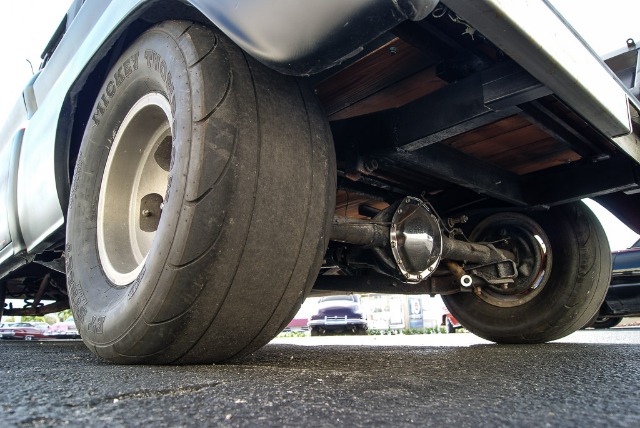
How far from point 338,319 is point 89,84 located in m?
12.0

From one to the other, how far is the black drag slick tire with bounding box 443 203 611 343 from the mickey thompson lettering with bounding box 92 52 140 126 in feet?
7.11

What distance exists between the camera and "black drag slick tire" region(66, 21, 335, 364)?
121 cm

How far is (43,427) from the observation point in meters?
0.68

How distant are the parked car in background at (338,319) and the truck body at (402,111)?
10509 millimetres

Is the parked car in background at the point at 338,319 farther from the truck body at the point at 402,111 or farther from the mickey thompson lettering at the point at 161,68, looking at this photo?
the mickey thompson lettering at the point at 161,68

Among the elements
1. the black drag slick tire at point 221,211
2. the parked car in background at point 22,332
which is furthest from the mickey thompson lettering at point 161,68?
the parked car in background at point 22,332

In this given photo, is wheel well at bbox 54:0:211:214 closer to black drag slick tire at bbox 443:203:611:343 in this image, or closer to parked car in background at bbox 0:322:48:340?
black drag slick tire at bbox 443:203:611:343

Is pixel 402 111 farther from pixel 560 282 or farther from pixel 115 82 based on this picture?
pixel 560 282

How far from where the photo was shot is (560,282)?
8.75ft

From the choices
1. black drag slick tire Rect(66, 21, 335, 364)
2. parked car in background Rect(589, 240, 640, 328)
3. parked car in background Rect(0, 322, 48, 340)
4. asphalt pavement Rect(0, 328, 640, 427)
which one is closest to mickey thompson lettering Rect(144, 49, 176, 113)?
black drag slick tire Rect(66, 21, 335, 364)

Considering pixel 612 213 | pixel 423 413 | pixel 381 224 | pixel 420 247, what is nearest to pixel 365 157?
pixel 381 224

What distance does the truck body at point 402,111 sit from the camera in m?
1.03

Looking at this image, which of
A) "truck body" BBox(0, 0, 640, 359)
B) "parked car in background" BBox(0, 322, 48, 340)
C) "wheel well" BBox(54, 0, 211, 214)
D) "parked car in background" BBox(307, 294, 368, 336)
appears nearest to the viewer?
"truck body" BBox(0, 0, 640, 359)

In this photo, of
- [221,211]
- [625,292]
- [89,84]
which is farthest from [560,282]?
[625,292]
